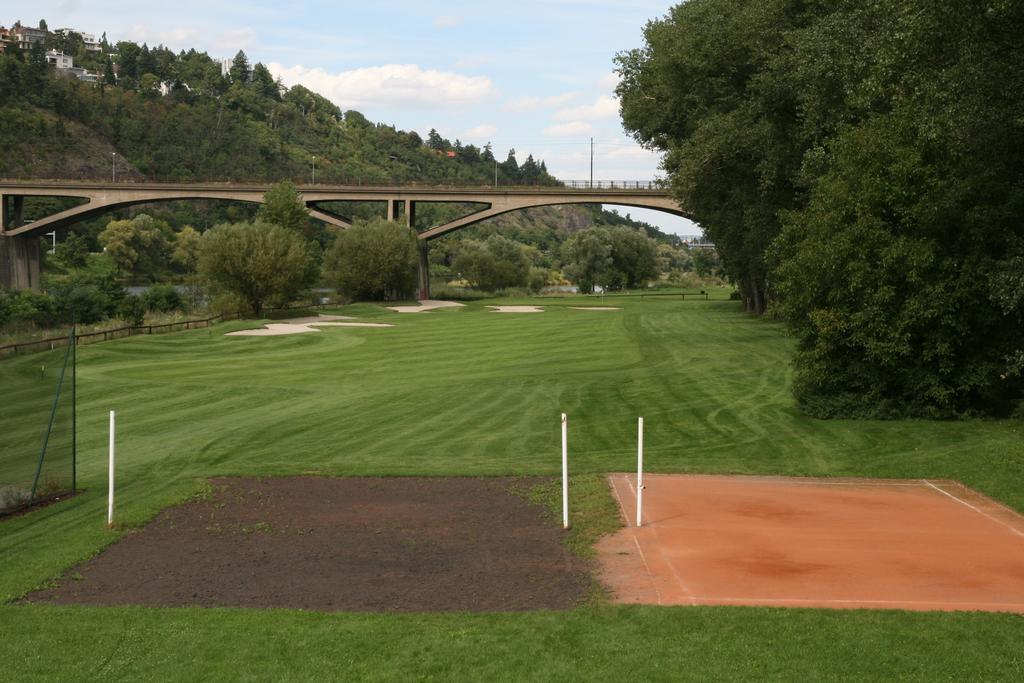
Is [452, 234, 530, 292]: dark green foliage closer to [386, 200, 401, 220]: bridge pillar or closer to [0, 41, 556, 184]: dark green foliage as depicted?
[386, 200, 401, 220]: bridge pillar

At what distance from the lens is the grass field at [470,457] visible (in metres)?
8.09

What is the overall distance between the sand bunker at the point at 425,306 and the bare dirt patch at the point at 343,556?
58531 millimetres

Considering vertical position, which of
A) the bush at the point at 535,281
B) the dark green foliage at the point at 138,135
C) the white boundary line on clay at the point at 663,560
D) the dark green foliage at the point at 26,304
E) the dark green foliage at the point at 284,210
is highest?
the dark green foliage at the point at 138,135

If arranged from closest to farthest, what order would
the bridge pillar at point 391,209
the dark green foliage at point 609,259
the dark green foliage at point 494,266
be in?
the bridge pillar at point 391,209 < the dark green foliage at point 494,266 < the dark green foliage at point 609,259

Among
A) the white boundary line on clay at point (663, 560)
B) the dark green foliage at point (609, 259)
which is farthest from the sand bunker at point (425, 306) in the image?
the white boundary line on clay at point (663, 560)

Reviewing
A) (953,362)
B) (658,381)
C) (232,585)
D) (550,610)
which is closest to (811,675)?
(550,610)

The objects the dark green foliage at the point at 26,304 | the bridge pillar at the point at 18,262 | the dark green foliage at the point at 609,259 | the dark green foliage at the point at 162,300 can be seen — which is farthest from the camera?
the dark green foliage at the point at 609,259

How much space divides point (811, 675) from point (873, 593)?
8.58 ft

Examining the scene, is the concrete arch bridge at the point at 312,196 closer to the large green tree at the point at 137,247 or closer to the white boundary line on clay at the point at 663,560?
the large green tree at the point at 137,247

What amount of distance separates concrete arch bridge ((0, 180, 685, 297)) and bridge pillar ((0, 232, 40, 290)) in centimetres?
9

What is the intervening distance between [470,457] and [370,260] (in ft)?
207

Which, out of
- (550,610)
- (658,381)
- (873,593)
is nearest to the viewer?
(550,610)

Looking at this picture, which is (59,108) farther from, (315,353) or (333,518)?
(333,518)

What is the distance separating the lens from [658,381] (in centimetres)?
2850
